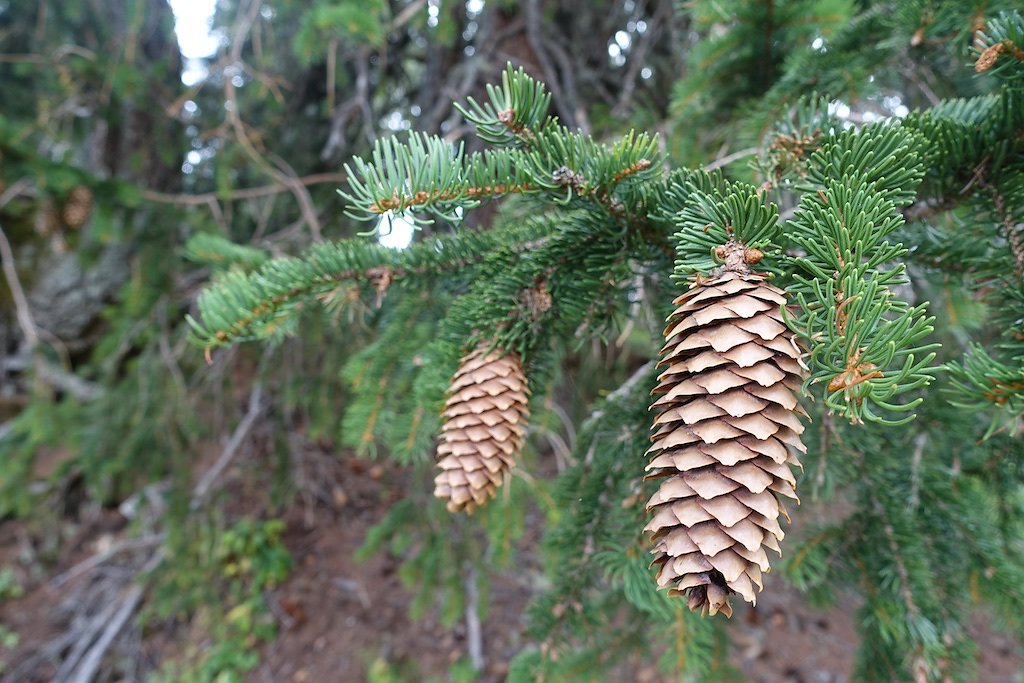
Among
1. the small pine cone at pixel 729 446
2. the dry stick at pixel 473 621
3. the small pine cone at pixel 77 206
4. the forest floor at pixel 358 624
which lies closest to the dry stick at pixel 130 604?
the forest floor at pixel 358 624

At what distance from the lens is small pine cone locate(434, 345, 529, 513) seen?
1.98 ft

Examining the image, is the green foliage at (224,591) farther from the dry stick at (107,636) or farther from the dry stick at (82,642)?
the dry stick at (82,642)

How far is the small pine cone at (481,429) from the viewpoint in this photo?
60 cm

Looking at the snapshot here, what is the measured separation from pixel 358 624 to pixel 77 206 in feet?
7.78

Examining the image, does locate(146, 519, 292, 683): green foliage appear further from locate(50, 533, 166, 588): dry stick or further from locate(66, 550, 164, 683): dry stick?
locate(50, 533, 166, 588): dry stick

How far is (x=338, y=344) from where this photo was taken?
2.07 m

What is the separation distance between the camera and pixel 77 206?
1.79m

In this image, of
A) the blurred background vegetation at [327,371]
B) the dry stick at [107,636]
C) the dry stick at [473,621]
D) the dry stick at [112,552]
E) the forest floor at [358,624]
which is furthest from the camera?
the dry stick at [112,552]

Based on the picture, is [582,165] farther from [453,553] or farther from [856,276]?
[453,553]

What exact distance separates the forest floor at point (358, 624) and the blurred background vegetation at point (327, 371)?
0.02 m

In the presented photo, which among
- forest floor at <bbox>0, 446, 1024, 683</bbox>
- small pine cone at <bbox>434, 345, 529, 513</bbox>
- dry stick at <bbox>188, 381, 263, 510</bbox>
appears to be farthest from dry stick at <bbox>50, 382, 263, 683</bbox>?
small pine cone at <bbox>434, 345, 529, 513</bbox>

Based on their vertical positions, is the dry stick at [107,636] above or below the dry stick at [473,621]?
below

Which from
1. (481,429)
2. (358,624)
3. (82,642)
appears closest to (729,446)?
(481,429)

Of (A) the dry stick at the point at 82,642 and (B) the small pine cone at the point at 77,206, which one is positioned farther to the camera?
(A) the dry stick at the point at 82,642
